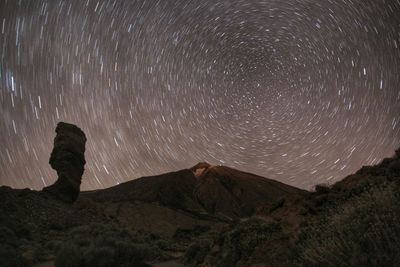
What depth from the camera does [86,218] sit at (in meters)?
28.8

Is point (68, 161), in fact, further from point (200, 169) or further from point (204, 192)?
point (200, 169)

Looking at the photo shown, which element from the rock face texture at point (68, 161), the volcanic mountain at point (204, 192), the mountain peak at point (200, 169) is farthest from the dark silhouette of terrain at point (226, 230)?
the mountain peak at point (200, 169)

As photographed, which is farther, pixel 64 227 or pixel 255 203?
pixel 255 203

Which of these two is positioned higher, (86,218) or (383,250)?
(86,218)

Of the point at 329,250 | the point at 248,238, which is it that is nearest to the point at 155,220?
the point at 248,238

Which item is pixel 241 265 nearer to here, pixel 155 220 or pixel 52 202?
pixel 52 202

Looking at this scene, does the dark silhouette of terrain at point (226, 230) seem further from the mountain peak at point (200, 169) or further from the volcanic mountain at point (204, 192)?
the mountain peak at point (200, 169)

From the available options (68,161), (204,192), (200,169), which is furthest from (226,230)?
(200,169)

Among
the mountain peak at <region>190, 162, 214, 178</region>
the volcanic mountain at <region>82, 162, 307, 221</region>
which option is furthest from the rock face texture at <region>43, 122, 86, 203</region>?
the mountain peak at <region>190, 162, 214, 178</region>

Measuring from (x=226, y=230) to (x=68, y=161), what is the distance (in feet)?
90.3

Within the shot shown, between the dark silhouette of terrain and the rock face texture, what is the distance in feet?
0.34

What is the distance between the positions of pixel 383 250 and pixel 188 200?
71515 millimetres

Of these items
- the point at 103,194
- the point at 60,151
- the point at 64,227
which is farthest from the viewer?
the point at 103,194

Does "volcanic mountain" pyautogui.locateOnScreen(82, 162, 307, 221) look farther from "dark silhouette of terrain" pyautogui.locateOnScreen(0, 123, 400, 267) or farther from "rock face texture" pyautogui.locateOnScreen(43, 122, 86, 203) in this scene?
"rock face texture" pyautogui.locateOnScreen(43, 122, 86, 203)
